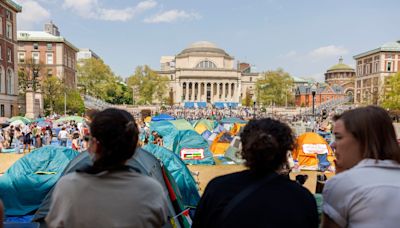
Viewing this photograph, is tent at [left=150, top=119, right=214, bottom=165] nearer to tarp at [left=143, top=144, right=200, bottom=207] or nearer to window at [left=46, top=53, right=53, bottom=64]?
tarp at [left=143, top=144, right=200, bottom=207]

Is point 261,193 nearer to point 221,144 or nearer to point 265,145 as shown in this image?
point 265,145

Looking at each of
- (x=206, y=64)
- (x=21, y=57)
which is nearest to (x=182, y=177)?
(x=21, y=57)

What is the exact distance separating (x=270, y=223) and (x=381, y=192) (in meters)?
0.59

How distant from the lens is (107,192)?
1.73m

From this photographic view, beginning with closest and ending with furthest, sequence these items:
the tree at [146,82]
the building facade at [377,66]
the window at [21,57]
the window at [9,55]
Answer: the window at [9,55] → the window at [21,57] → the building facade at [377,66] → the tree at [146,82]

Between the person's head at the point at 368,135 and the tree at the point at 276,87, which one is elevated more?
the tree at the point at 276,87

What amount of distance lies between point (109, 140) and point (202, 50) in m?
98.6

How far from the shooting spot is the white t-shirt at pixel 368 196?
5.20ft

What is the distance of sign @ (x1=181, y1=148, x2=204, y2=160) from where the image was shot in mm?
13300

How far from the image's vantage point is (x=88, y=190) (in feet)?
A: 5.66

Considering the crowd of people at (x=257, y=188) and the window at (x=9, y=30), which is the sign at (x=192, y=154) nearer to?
the crowd of people at (x=257, y=188)

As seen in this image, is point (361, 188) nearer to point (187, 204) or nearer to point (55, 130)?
point (187, 204)

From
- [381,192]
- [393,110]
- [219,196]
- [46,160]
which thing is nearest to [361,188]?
[381,192]

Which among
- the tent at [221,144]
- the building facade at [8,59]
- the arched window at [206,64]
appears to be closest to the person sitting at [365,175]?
the tent at [221,144]
